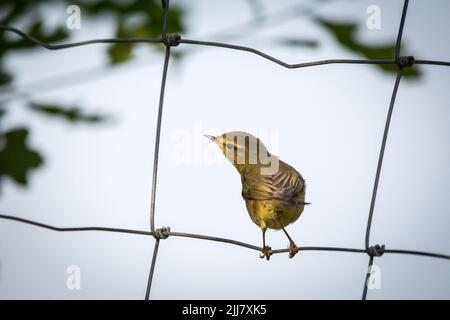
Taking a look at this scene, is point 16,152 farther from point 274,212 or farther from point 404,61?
point 274,212

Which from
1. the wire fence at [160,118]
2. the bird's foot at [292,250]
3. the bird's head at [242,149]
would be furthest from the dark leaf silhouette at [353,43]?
the bird's head at [242,149]

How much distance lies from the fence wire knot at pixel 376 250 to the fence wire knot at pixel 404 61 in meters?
0.64

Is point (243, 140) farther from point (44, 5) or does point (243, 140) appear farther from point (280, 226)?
point (44, 5)

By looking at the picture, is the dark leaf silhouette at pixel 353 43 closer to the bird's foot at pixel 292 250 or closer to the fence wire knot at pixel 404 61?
the fence wire knot at pixel 404 61

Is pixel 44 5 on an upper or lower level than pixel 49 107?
upper

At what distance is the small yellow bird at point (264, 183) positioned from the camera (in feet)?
8.81

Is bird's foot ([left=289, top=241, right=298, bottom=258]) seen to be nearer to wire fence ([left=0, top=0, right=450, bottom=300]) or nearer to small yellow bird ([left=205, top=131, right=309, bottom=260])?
small yellow bird ([left=205, top=131, right=309, bottom=260])

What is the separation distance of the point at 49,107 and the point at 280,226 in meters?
1.73

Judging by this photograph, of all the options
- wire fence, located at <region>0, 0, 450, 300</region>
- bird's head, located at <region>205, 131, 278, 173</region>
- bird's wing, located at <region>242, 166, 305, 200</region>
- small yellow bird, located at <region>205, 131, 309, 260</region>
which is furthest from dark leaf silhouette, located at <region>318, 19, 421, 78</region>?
bird's head, located at <region>205, 131, 278, 173</region>

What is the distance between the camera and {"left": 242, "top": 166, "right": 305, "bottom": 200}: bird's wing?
8.71 feet

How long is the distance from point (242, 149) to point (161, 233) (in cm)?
151
